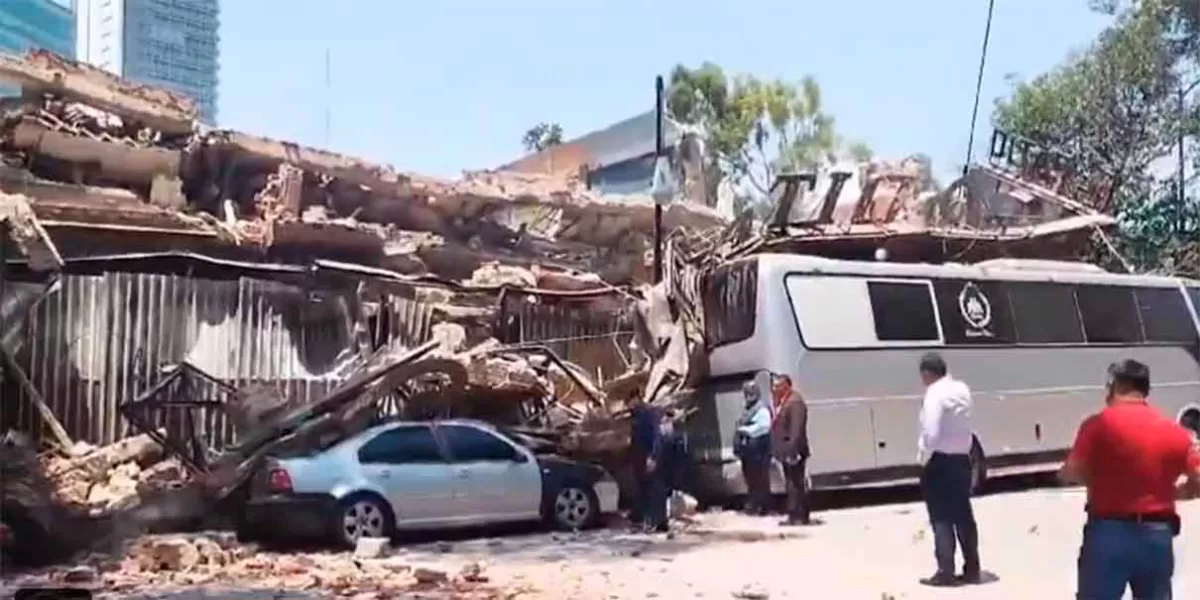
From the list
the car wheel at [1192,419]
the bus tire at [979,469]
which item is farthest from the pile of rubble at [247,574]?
the car wheel at [1192,419]

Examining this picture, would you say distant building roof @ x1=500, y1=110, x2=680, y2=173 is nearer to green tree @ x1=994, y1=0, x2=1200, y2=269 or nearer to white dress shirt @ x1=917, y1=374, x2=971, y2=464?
green tree @ x1=994, y1=0, x2=1200, y2=269

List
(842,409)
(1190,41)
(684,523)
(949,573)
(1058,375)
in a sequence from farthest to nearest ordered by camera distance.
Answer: (1190,41) → (1058,375) → (842,409) → (684,523) → (949,573)

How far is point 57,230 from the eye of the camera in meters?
17.7

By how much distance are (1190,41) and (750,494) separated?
702 inches

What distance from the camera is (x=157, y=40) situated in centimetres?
3178

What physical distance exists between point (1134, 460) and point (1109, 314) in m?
15.5

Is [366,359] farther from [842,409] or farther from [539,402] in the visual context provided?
[842,409]

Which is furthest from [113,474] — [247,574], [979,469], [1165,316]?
[1165,316]

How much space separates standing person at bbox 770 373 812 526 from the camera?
627 inches

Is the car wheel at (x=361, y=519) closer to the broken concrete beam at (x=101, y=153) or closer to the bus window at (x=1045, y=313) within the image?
the broken concrete beam at (x=101, y=153)

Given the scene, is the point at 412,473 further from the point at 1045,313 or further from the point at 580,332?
the point at 1045,313

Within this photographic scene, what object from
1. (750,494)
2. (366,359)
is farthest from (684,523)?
(366,359)

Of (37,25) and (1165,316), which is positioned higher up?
(37,25)

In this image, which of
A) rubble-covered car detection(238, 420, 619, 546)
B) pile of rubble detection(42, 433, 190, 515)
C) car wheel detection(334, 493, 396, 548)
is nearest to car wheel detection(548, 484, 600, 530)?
rubble-covered car detection(238, 420, 619, 546)
